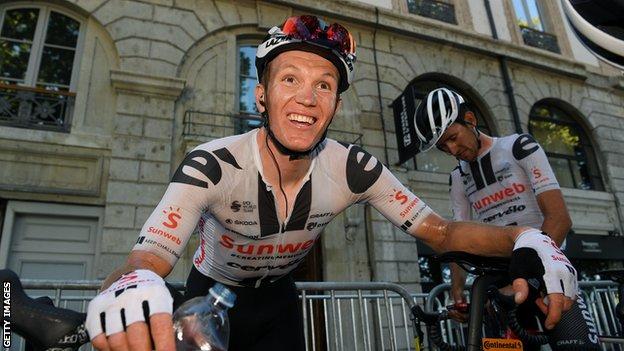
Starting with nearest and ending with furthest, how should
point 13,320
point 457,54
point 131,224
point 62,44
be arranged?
1. point 13,320
2. point 131,224
3. point 62,44
4. point 457,54

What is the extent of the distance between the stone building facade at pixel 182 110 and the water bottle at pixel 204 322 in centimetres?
644

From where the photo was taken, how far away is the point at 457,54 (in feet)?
39.2

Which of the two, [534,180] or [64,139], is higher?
[64,139]

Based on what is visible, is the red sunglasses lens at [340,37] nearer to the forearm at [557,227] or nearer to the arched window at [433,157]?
the forearm at [557,227]

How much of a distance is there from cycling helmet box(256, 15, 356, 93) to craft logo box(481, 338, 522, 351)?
1.47 meters

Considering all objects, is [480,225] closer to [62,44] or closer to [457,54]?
[62,44]

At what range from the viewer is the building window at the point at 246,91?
29.1 feet

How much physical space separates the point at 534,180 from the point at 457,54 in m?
9.91

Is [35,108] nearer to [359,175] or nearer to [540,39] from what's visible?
[359,175]

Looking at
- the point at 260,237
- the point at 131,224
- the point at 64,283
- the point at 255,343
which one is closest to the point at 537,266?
the point at 260,237

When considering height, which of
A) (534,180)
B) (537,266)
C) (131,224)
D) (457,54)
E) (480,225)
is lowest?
(537,266)

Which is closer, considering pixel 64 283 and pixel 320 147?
pixel 320 147

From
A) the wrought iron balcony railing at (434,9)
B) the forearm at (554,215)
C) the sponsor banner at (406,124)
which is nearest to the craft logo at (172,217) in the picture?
the forearm at (554,215)

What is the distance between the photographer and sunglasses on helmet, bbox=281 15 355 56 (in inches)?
84.0
